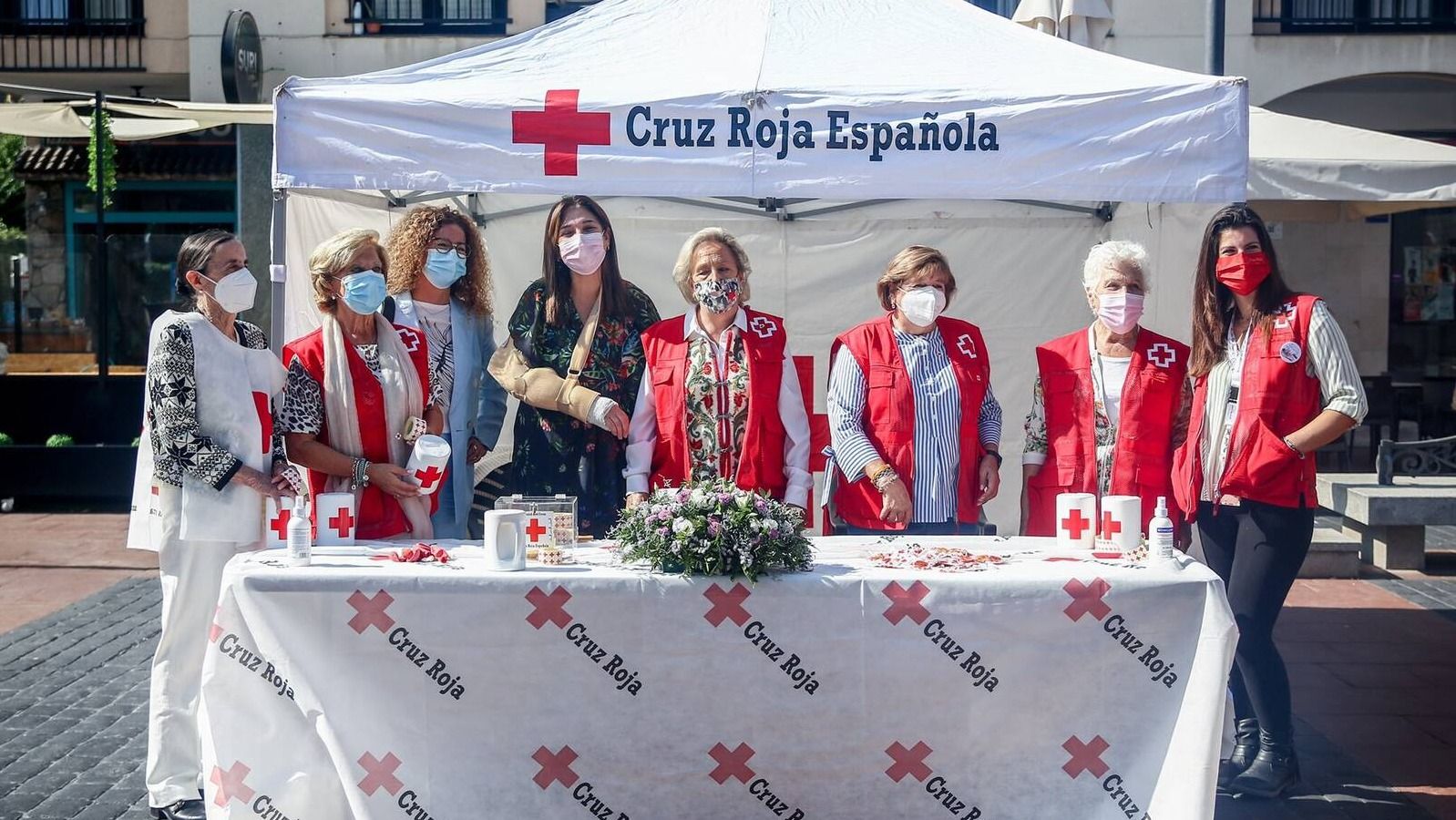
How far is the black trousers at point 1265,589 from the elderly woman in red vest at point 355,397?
270 centimetres

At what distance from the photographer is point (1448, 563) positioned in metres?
9.02

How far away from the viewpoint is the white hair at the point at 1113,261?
4.62 metres

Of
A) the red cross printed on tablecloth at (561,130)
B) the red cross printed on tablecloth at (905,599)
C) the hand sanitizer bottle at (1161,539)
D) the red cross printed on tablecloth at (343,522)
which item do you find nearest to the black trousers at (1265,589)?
the hand sanitizer bottle at (1161,539)

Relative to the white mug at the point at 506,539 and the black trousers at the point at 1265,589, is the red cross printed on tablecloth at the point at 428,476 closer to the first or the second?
the white mug at the point at 506,539

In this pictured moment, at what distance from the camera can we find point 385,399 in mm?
4613

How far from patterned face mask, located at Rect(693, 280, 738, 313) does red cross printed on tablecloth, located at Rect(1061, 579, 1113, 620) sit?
5.22 feet

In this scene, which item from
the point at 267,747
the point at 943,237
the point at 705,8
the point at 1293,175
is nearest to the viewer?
the point at 267,747

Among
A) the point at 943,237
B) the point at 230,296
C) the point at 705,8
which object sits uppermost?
the point at 705,8

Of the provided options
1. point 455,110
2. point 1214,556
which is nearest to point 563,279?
point 455,110

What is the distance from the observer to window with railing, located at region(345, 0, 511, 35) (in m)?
14.6

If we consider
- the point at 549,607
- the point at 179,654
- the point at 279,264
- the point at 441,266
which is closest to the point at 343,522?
the point at 179,654

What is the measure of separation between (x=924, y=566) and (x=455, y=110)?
214 centimetres

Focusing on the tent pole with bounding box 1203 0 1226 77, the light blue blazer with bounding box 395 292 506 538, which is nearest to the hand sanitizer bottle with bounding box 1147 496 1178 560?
the light blue blazer with bounding box 395 292 506 538

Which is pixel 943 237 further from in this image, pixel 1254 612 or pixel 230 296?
pixel 230 296
